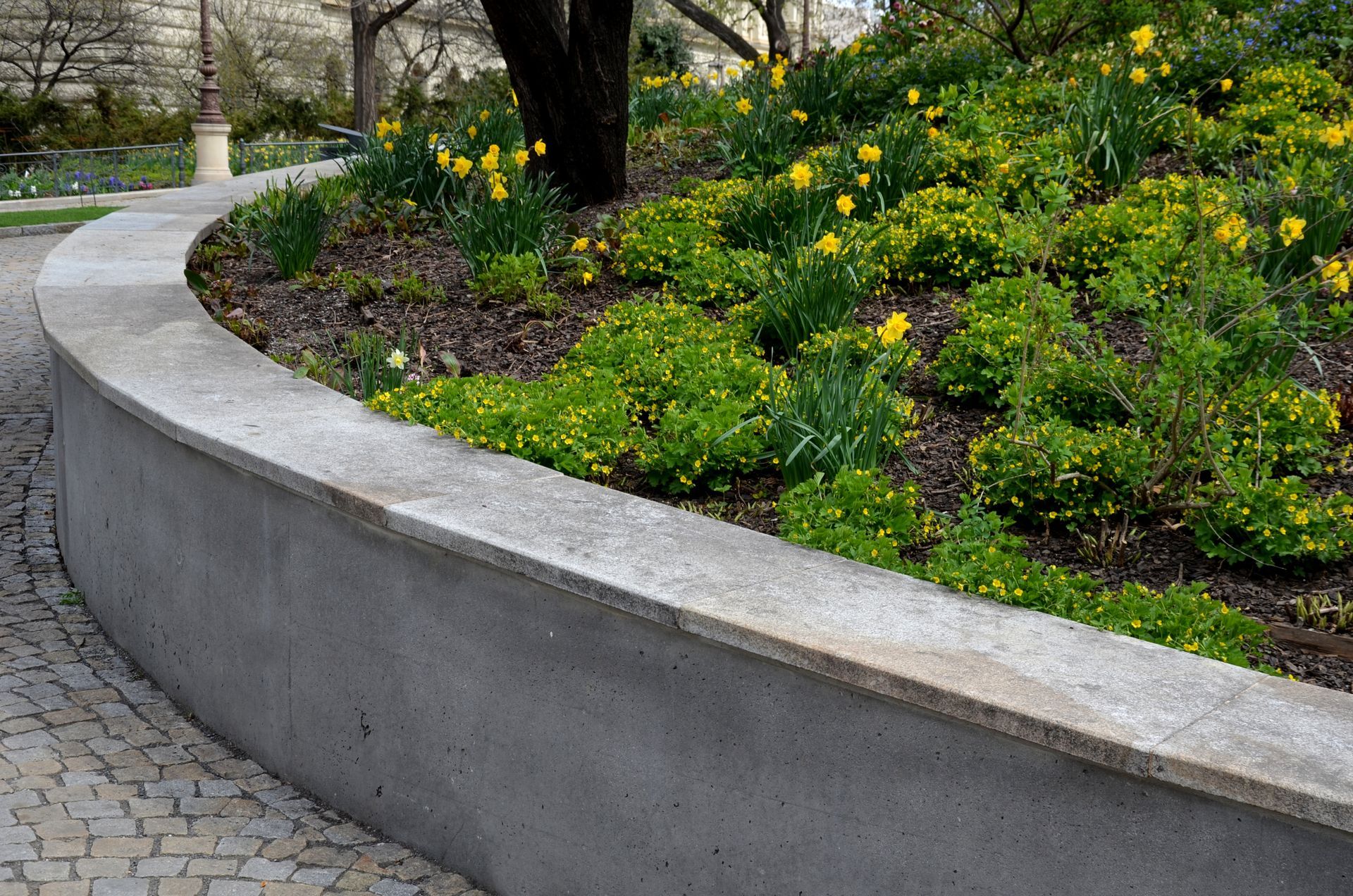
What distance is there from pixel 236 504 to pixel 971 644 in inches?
82.8

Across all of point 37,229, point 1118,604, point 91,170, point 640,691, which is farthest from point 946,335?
point 91,170

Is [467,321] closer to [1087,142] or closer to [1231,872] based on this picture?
[1087,142]

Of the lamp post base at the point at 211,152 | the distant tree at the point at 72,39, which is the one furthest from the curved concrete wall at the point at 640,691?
the distant tree at the point at 72,39

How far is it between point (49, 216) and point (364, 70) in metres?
7.07

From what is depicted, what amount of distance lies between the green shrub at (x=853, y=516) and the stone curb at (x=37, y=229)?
13.1m

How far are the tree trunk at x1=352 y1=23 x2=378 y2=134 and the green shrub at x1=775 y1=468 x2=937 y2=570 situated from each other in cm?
1869

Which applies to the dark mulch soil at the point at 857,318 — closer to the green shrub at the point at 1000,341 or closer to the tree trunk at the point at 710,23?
the green shrub at the point at 1000,341

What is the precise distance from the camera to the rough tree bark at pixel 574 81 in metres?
6.81

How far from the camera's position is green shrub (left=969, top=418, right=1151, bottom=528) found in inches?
129

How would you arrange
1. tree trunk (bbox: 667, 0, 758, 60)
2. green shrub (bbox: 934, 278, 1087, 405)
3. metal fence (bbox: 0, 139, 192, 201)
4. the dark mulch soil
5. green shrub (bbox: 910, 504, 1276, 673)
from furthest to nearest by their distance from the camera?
1. tree trunk (bbox: 667, 0, 758, 60)
2. metal fence (bbox: 0, 139, 192, 201)
3. green shrub (bbox: 934, 278, 1087, 405)
4. the dark mulch soil
5. green shrub (bbox: 910, 504, 1276, 673)

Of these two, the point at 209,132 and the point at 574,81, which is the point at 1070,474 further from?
the point at 209,132

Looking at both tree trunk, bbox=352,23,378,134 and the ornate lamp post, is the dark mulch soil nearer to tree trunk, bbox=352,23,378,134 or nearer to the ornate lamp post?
the ornate lamp post

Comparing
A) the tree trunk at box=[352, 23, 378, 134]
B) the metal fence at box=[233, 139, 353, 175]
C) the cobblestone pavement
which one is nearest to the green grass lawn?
the metal fence at box=[233, 139, 353, 175]

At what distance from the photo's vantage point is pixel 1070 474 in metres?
3.24
